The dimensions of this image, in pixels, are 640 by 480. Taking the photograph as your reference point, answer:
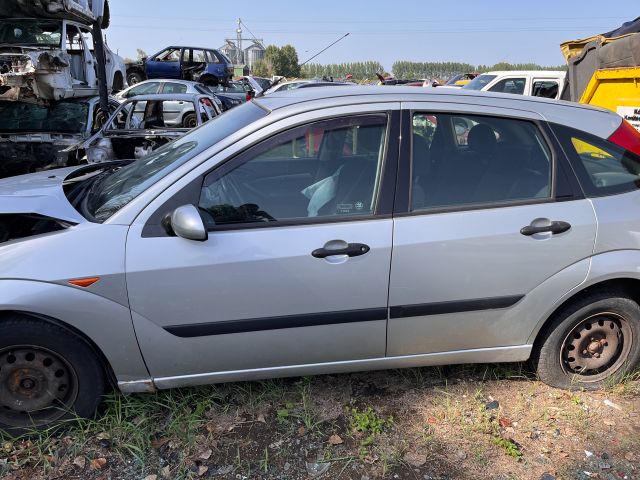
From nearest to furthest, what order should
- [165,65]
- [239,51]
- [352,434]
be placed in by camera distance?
1. [352,434]
2. [165,65]
3. [239,51]

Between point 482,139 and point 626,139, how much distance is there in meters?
0.78

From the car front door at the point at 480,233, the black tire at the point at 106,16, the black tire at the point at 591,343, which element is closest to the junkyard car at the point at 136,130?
the black tire at the point at 106,16

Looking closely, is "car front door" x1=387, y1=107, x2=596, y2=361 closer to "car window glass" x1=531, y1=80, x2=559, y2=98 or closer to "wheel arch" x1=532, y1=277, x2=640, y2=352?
"wheel arch" x1=532, y1=277, x2=640, y2=352

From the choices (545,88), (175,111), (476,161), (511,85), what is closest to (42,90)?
(175,111)

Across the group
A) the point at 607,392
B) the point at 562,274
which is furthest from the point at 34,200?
A: the point at 607,392

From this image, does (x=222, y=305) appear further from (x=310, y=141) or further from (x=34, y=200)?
(x=34, y=200)

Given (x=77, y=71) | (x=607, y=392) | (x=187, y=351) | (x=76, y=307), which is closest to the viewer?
(x=76, y=307)

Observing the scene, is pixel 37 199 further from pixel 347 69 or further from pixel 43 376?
pixel 347 69

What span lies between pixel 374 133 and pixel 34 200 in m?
1.69

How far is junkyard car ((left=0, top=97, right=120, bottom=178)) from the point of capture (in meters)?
6.89

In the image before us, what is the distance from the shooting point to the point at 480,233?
236 centimetres

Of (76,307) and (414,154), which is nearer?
(76,307)

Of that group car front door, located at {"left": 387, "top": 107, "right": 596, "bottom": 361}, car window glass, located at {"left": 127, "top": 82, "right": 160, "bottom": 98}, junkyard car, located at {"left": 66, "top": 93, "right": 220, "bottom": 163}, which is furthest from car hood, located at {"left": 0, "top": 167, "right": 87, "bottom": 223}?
car window glass, located at {"left": 127, "top": 82, "right": 160, "bottom": 98}

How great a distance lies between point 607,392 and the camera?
2793 millimetres
